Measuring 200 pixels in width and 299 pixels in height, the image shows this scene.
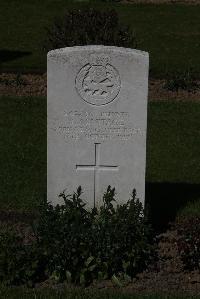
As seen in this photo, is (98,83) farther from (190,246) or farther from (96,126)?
(190,246)

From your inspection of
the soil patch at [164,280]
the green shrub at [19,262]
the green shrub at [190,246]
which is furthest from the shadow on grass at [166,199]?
the green shrub at [19,262]

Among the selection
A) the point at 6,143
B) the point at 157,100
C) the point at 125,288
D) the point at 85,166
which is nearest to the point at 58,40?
the point at 157,100

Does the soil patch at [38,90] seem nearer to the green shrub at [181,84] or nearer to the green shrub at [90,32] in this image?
the green shrub at [181,84]

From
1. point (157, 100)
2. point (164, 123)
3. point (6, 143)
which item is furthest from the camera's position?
point (157, 100)

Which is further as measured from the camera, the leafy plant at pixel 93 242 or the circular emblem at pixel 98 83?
the circular emblem at pixel 98 83

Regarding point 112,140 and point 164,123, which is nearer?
point 112,140

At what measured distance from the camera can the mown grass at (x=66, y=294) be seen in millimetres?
6582

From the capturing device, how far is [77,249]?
22.4 ft

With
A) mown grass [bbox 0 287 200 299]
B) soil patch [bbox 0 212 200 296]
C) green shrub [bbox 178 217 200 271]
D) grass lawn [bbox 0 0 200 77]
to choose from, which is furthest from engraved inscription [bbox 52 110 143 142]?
grass lawn [bbox 0 0 200 77]

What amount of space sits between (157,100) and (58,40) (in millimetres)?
2224

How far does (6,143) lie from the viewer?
1116 centimetres

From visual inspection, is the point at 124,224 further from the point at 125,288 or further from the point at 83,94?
the point at 83,94

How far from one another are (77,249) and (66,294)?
1.29ft

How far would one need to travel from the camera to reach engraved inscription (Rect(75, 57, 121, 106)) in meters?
7.14
